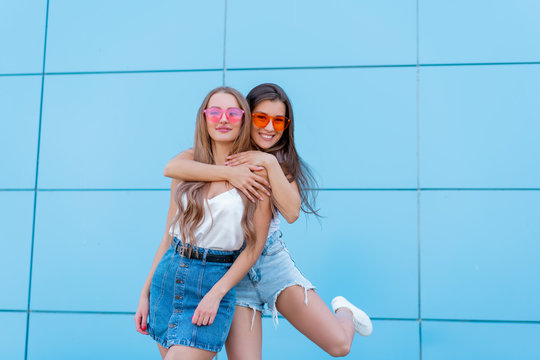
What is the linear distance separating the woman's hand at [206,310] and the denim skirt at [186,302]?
3 centimetres

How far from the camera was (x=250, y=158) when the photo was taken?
241cm

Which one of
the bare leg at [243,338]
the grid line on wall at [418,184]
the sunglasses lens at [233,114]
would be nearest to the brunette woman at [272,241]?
the bare leg at [243,338]

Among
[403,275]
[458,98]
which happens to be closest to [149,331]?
[403,275]

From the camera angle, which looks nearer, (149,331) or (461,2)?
(149,331)

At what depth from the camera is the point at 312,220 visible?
407cm

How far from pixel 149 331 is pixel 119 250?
6.27ft

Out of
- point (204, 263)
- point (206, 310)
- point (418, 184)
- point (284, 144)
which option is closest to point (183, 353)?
point (206, 310)

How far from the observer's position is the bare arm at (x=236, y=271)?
2.19 metres

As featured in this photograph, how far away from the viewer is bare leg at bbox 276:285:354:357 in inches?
101

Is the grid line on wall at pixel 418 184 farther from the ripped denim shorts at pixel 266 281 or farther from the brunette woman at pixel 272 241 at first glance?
the ripped denim shorts at pixel 266 281

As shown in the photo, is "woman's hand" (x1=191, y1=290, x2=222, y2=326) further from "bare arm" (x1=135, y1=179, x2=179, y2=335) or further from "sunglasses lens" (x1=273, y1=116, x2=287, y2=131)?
"sunglasses lens" (x1=273, y1=116, x2=287, y2=131)

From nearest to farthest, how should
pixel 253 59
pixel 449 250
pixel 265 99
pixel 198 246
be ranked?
pixel 198 246
pixel 265 99
pixel 449 250
pixel 253 59

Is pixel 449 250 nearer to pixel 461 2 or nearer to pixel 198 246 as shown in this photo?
pixel 461 2

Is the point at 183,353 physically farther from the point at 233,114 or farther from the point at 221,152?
the point at 233,114
